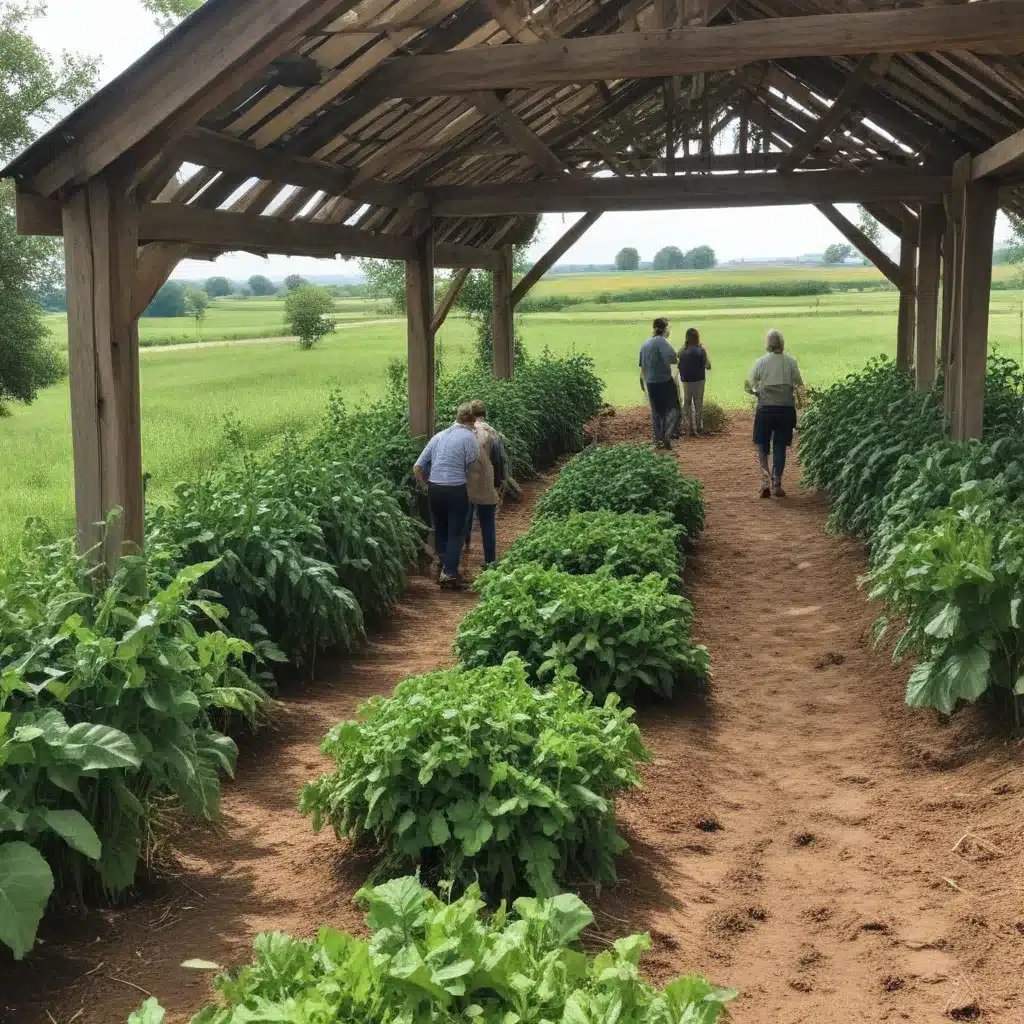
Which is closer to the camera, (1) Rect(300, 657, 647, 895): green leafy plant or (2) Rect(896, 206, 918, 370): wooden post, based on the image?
(1) Rect(300, 657, 647, 895): green leafy plant

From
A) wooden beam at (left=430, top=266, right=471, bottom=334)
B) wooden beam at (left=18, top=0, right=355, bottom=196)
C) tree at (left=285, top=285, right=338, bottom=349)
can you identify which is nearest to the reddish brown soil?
wooden beam at (left=18, top=0, right=355, bottom=196)

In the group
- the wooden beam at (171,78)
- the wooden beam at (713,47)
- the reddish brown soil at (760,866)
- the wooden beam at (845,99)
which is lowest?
the reddish brown soil at (760,866)

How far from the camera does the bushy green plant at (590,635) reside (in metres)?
7.06

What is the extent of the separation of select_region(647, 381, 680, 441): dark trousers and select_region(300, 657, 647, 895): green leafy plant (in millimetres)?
13615

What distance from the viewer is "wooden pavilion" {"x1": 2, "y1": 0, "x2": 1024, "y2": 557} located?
20.1 feet

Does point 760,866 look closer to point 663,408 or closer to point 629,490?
point 629,490

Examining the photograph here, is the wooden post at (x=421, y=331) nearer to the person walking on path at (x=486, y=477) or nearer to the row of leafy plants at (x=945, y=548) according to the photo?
the person walking on path at (x=486, y=477)

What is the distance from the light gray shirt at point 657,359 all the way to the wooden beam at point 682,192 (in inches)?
172

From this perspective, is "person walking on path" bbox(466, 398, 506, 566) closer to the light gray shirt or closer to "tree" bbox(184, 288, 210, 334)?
the light gray shirt

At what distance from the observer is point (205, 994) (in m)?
4.07

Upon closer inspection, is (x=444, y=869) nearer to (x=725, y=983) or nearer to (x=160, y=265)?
(x=725, y=983)

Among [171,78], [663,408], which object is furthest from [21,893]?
[663,408]

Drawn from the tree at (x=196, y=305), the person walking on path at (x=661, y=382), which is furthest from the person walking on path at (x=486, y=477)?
the tree at (x=196, y=305)

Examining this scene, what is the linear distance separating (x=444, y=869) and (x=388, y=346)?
37.3 meters
